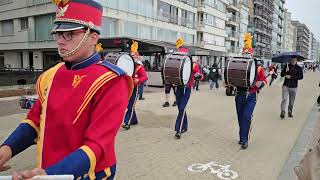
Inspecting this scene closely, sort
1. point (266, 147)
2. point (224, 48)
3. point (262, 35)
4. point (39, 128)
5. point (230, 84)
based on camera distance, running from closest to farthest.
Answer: point (39, 128)
point (266, 147)
point (230, 84)
point (224, 48)
point (262, 35)

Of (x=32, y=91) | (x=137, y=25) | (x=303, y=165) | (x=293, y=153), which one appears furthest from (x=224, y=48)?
(x=303, y=165)

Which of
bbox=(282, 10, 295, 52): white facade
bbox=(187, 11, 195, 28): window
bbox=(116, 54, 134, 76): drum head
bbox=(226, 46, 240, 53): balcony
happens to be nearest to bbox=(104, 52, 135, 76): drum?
bbox=(116, 54, 134, 76): drum head

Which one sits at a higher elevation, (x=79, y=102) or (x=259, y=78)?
(x=79, y=102)

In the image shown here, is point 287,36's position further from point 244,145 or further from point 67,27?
point 67,27

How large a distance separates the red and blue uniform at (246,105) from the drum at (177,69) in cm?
138

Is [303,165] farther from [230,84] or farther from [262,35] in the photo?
[262,35]

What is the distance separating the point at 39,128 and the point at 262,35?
99487 millimetres

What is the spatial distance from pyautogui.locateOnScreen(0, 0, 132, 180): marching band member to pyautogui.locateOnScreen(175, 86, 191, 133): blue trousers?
5.83 meters

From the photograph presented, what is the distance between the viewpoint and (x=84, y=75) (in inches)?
78.3

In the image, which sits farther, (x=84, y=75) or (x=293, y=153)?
(x=293, y=153)

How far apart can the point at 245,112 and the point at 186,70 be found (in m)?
1.91

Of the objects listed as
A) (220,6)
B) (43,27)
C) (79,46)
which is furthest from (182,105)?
(220,6)

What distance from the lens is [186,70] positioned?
8.45 metres

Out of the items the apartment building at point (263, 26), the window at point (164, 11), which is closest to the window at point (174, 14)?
the window at point (164, 11)
